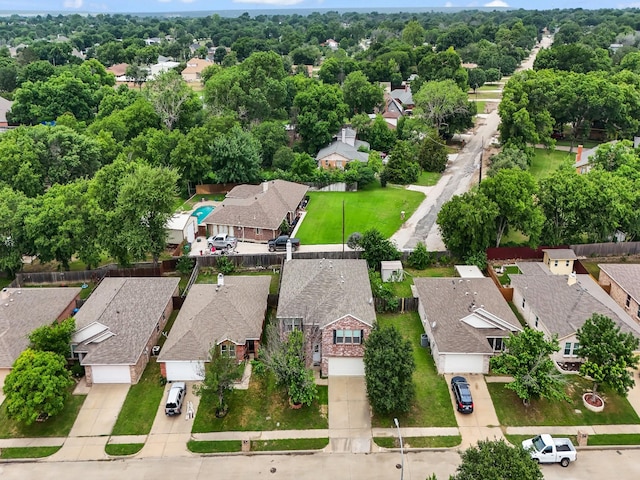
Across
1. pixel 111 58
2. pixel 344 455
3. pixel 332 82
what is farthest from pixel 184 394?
pixel 111 58

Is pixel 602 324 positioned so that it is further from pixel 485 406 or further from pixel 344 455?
pixel 344 455

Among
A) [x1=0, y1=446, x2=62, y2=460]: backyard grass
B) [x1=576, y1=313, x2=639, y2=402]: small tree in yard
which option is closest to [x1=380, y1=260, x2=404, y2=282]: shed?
[x1=576, y1=313, x2=639, y2=402]: small tree in yard

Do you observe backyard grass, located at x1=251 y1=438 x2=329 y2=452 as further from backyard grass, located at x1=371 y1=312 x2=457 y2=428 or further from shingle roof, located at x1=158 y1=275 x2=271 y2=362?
shingle roof, located at x1=158 y1=275 x2=271 y2=362

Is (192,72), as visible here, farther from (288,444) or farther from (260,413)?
(288,444)

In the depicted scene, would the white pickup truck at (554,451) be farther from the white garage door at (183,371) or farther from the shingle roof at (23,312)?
the shingle roof at (23,312)

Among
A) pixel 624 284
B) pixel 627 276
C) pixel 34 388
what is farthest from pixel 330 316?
pixel 627 276
